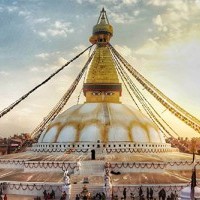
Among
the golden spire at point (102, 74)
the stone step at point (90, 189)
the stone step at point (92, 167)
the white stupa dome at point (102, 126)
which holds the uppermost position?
the golden spire at point (102, 74)

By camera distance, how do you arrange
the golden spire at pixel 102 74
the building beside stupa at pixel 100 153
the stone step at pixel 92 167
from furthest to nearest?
the golden spire at pixel 102 74, the stone step at pixel 92 167, the building beside stupa at pixel 100 153

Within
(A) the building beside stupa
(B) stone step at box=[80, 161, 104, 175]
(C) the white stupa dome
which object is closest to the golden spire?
(A) the building beside stupa

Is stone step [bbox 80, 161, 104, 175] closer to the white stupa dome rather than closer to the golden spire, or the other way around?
the white stupa dome

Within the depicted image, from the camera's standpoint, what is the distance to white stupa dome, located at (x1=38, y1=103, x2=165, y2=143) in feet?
79.7

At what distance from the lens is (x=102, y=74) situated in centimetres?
2853

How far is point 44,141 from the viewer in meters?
25.6

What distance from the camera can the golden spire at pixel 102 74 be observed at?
92.2ft

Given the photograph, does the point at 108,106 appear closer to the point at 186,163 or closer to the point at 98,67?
the point at 98,67

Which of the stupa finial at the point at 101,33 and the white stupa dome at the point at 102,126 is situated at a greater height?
the stupa finial at the point at 101,33

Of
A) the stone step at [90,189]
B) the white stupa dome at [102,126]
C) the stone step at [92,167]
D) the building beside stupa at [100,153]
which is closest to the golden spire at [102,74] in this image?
the building beside stupa at [100,153]

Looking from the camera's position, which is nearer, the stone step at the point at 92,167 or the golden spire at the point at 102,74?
the stone step at the point at 92,167

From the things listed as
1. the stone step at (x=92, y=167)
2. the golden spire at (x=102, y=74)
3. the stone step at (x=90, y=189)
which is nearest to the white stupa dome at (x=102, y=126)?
the golden spire at (x=102, y=74)

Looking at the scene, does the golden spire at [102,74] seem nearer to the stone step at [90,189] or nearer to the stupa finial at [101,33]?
the stupa finial at [101,33]

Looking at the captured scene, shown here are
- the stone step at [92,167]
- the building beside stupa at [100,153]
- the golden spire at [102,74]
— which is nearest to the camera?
the building beside stupa at [100,153]
